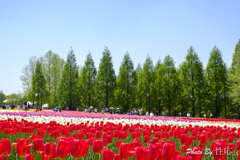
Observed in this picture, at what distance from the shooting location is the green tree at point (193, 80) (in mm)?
37750

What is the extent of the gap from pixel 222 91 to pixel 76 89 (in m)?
27.5

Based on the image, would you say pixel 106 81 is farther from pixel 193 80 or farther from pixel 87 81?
pixel 193 80

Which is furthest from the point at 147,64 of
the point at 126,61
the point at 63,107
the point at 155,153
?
the point at 155,153

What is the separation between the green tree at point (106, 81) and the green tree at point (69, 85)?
662cm

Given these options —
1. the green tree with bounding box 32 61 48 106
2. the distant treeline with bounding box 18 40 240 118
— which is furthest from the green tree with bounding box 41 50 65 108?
the green tree with bounding box 32 61 48 106

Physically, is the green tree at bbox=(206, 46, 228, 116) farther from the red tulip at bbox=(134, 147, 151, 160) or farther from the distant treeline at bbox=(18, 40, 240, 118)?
the red tulip at bbox=(134, 147, 151, 160)

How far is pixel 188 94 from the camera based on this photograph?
126 feet

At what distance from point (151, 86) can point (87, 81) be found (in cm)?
1312

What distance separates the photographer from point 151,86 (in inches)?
1614

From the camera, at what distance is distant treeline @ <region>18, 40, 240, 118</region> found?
38281mm

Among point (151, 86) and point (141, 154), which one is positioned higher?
point (151, 86)

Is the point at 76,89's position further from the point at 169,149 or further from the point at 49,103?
the point at 169,149

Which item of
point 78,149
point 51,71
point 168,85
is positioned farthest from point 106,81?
point 78,149

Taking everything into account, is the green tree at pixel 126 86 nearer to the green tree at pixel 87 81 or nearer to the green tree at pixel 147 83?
the green tree at pixel 147 83
